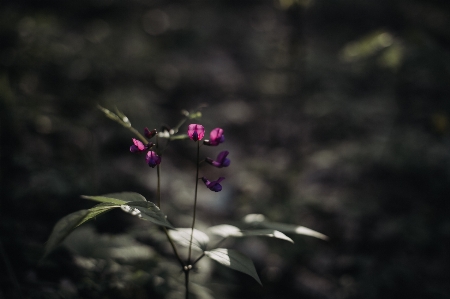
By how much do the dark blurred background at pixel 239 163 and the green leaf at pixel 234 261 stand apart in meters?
0.76

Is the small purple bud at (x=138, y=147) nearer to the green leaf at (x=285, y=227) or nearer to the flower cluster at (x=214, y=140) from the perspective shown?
the flower cluster at (x=214, y=140)

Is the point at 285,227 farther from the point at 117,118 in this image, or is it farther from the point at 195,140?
the point at 117,118

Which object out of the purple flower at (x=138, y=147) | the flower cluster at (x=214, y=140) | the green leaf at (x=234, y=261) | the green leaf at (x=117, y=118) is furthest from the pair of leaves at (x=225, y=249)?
the green leaf at (x=117, y=118)

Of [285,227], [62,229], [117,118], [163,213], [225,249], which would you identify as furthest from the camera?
[285,227]

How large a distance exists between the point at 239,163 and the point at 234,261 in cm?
302

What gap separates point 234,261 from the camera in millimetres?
1160

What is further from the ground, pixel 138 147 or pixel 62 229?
pixel 138 147

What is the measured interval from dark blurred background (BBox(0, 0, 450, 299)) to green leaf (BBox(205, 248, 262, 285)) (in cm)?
76

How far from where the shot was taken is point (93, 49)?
3.95 meters

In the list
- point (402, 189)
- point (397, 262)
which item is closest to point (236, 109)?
point (402, 189)

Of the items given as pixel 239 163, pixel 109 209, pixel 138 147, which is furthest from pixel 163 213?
pixel 239 163

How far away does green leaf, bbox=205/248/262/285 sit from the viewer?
43.9 inches

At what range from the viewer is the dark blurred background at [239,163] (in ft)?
6.63

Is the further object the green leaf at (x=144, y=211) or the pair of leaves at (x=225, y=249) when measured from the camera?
the pair of leaves at (x=225, y=249)
